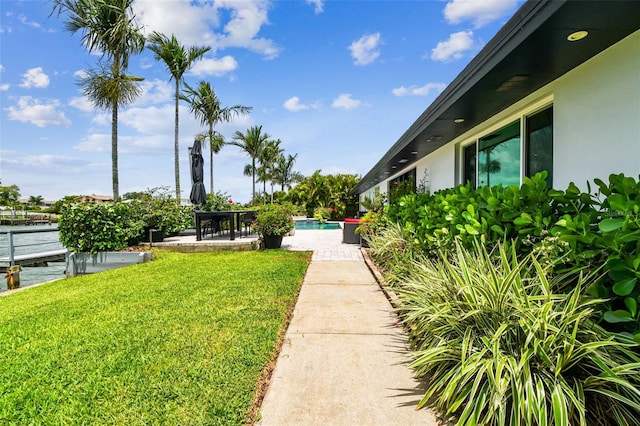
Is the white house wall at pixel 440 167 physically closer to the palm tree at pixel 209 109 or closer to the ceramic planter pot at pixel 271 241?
the ceramic planter pot at pixel 271 241

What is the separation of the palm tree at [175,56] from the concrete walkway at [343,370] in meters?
15.4

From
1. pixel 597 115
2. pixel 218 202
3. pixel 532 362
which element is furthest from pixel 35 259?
pixel 597 115

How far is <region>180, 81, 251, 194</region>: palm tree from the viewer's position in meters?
21.3

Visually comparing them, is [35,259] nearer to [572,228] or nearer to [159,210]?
[159,210]

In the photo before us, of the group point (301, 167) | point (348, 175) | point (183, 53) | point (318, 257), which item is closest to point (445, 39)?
point (318, 257)

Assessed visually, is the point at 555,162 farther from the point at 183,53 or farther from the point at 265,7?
the point at 183,53

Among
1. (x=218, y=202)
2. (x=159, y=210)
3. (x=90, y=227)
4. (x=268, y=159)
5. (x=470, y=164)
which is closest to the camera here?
(x=470, y=164)

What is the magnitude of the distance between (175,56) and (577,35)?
19297 mm

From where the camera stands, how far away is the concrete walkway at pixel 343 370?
2.17m

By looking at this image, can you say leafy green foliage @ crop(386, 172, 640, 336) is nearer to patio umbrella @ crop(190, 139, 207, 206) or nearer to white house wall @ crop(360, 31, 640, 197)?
white house wall @ crop(360, 31, 640, 197)

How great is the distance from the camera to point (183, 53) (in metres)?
18.1

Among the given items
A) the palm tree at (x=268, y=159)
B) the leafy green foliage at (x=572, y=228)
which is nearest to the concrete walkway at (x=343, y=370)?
the leafy green foliage at (x=572, y=228)

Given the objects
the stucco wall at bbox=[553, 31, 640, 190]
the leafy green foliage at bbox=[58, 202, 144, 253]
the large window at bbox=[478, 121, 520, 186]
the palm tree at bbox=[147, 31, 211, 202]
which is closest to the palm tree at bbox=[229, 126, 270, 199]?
the palm tree at bbox=[147, 31, 211, 202]

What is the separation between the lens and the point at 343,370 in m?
2.74
